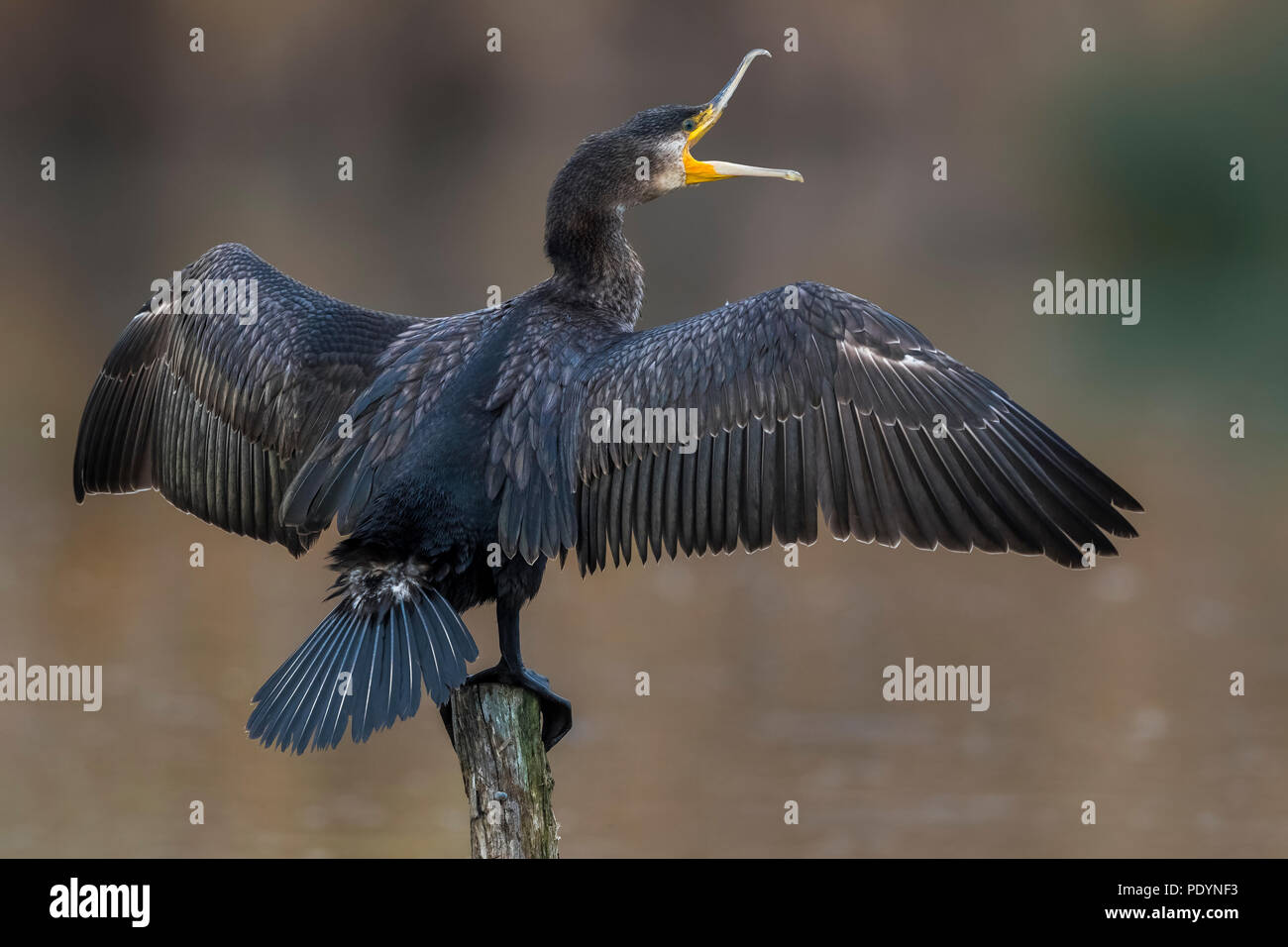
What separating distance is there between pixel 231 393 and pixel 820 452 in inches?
79.5

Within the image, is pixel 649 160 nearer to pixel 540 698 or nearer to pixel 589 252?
pixel 589 252

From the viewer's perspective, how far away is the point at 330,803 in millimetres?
8906

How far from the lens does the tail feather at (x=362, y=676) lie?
4406mm

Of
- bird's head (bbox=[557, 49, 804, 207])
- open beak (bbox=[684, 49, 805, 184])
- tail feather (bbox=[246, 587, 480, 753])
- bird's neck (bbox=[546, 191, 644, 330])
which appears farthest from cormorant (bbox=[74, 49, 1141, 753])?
open beak (bbox=[684, 49, 805, 184])

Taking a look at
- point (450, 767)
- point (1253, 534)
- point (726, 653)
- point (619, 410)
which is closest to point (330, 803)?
point (450, 767)

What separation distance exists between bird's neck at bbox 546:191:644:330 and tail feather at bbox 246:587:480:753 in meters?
1.43

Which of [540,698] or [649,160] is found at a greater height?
[649,160]

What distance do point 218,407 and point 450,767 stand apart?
164 inches

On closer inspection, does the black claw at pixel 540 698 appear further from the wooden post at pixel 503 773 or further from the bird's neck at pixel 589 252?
the bird's neck at pixel 589 252

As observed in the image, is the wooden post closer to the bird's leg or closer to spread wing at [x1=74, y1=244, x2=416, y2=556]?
the bird's leg

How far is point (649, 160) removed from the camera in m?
5.82

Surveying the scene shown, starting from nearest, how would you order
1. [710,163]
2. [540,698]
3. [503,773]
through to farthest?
[503,773] < [540,698] < [710,163]

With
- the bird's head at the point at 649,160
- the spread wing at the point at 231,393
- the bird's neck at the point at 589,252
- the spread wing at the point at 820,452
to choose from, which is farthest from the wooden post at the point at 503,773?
the bird's head at the point at 649,160

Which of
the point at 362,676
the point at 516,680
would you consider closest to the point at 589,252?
the point at 516,680
